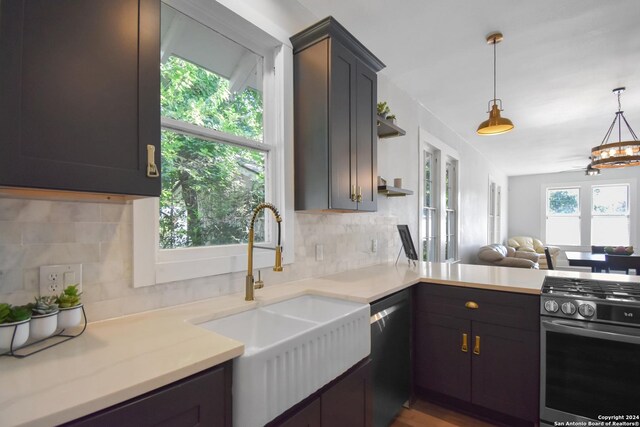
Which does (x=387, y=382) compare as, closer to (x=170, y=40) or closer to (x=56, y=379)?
(x=56, y=379)

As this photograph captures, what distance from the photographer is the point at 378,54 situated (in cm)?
272

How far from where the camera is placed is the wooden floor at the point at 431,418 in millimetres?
1964

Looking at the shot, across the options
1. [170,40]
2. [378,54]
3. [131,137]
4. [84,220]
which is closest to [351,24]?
[378,54]

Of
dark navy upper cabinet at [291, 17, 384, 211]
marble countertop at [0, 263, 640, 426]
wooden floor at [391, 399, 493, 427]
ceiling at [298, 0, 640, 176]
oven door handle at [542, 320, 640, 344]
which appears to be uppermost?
ceiling at [298, 0, 640, 176]

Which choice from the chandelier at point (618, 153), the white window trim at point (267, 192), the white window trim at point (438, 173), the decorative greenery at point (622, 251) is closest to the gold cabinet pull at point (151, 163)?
the white window trim at point (267, 192)

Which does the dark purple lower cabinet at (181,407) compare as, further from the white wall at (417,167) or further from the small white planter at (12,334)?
the white wall at (417,167)

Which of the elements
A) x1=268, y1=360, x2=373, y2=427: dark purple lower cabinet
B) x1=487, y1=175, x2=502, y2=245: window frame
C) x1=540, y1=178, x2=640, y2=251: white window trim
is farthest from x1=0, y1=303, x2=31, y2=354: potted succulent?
x1=540, y1=178, x2=640, y2=251: white window trim

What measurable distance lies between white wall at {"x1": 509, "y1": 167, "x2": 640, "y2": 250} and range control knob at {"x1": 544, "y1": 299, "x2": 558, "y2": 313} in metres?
8.15

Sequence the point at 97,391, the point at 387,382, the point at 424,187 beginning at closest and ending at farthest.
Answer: the point at 97,391
the point at 387,382
the point at 424,187

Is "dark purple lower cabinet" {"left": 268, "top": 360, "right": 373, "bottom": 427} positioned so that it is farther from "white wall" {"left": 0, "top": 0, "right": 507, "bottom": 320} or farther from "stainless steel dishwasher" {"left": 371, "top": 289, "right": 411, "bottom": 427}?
"white wall" {"left": 0, "top": 0, "right": 507, "bottom": 320}

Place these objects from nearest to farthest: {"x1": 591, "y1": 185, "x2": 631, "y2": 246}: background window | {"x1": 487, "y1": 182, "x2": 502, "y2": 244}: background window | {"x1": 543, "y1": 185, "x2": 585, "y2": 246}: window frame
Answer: {"x1": 487, "y1": 182, "x2": 502, "y2": 244}: background window, {"x1": 591, "y1": 185, "x2": 631, "y2": 246}: background window, {"x1": 543, "y1": 185, "x2": 585, "y2": 246}: window frame

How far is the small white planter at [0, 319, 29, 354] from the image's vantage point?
798 mm

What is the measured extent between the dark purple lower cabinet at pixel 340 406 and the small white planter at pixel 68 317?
2.28ft

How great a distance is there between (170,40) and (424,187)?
3097 mm
